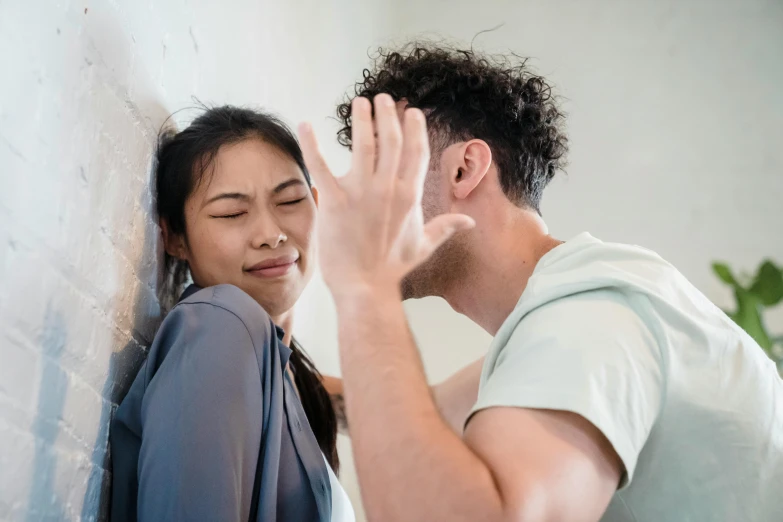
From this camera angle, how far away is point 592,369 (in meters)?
0.84

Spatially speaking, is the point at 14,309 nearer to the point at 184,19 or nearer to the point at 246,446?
the point at 246,446

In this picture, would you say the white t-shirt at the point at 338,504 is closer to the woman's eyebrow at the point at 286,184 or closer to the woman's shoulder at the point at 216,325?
the woman's shoulder at the point at 216,325

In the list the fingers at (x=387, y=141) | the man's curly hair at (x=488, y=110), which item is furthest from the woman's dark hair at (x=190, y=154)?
the fingers at (x=387, y=141)

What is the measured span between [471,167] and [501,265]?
7.1 inches

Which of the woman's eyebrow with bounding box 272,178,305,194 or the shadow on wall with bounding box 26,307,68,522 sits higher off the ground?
the woman's eyebrow with bounding box 272,178,305,194

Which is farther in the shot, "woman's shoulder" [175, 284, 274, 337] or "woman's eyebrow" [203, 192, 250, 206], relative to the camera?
"woman's eyebrow" [203, 192, 250, 206]

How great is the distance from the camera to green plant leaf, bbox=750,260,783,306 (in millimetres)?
2639

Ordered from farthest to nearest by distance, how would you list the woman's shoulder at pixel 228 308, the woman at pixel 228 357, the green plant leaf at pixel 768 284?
the green plant leaf at pixel 768 284
the woman's shoulder at pixel 228 308
the woman at pixel 228 357

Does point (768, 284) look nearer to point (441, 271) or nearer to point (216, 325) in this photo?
point (441, 271)

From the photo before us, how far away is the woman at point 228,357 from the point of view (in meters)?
0.97

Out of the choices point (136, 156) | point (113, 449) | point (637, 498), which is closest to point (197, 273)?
point (136, 156)

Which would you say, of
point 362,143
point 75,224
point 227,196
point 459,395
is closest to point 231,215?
point 227,196

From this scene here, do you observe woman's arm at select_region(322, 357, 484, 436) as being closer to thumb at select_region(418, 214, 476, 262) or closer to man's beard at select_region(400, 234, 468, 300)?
man's beard at select_region(400, 234, 468, 300)

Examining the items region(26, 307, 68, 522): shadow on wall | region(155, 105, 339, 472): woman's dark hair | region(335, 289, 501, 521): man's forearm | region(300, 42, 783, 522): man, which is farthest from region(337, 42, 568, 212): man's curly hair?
region(26, 307, 68, 522): shadow on wall
